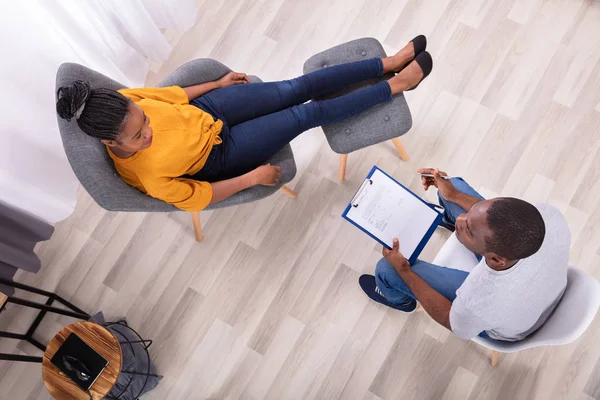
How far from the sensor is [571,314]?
1469 mm

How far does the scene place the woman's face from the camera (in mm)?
1548

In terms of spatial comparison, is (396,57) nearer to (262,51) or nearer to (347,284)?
(262,51)

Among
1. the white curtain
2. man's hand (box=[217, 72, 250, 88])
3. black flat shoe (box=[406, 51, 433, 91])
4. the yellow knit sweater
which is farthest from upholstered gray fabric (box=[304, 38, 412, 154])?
the white curtain

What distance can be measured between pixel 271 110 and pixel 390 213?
64 cm

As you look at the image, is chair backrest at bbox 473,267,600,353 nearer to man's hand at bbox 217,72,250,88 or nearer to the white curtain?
man's hand at bbox 217,72,250,88

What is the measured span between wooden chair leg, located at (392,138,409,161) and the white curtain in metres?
1.24

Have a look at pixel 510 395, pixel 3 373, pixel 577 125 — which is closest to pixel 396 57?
pixel 577 125

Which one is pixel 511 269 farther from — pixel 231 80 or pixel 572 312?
pixel 231 80

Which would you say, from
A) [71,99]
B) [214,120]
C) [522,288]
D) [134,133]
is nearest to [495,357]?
[522,288]

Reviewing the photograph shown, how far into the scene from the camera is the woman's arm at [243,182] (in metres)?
1.83

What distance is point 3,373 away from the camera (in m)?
2.38

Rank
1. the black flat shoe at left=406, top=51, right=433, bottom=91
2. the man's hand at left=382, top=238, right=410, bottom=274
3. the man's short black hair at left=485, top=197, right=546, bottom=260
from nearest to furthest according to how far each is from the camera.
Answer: the man's short black hair at left=485, top=197, right=546, bottom=260 → the man's hand at left=382, top=238, right=410, bottom=274 → the black flat shoe at left=406, top=51, right=433, bottom=91

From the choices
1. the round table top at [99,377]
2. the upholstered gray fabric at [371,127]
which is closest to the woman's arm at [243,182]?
the upholstered gray fabric at [371,127]

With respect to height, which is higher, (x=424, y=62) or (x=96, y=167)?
→ (x=424, y=62)
